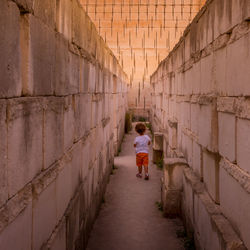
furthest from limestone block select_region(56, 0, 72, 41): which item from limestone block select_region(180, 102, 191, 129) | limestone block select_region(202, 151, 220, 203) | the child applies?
the child

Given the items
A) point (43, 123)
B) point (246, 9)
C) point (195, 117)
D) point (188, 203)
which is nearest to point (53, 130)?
point (43, 123)

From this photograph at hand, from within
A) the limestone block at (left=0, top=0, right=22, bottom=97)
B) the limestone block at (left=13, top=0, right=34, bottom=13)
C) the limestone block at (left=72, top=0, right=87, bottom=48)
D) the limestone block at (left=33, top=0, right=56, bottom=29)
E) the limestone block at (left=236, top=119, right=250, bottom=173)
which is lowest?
the limestone block at (left=236, top=119, right=250, bottom=173)

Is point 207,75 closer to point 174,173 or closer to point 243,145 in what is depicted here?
point 243,145

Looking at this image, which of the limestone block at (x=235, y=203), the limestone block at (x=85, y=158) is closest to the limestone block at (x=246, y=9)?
the limestone block at (x=235, y=203)

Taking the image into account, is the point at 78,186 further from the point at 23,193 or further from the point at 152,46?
the point at 152,46

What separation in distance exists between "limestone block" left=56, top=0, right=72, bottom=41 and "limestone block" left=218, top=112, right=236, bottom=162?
1.52 metres

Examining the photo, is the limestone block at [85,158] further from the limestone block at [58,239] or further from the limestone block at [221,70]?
the limestone block at [221,70]

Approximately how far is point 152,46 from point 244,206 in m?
18.0

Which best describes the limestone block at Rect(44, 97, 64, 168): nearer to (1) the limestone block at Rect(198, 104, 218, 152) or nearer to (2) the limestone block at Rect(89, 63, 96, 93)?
(1) the limestone block at Rect(198, 104, 218, 152)

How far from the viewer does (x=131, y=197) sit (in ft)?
20.4

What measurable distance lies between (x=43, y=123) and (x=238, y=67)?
1.46m

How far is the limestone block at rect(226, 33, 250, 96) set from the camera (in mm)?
2312

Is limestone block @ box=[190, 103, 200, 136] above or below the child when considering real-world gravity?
above

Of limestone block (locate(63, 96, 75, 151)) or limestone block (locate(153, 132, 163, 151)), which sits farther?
limestone block (locate(153, 132, 163, 151))
